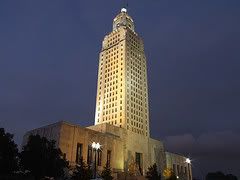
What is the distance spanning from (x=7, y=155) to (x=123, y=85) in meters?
67.2

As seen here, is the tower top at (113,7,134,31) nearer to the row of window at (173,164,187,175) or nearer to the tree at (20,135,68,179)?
the row of window at (173,164,187,175)

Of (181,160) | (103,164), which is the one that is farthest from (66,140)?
(181,160)

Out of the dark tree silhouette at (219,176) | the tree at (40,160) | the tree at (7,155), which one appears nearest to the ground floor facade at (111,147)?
the tree at (40,160)

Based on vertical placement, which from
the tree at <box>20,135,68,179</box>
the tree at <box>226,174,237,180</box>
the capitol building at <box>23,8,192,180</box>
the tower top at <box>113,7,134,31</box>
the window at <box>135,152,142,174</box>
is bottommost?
the tree at <box>226,174,237,180</box>

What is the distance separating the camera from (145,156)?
9662cm

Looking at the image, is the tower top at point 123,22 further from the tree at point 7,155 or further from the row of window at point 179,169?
the tree at point 7,155

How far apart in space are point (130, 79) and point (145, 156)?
99.5 ft

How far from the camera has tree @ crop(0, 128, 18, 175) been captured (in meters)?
38.9

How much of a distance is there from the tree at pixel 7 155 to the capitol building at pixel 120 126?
27009 millimetres

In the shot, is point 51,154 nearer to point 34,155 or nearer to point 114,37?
point 34,155

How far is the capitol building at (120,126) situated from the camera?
73.5 meters

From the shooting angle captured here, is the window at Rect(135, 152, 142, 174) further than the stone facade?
No

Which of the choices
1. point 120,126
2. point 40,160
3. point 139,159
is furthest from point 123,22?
point 40,160

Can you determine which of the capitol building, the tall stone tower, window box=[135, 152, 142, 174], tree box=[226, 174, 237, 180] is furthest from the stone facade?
tree box=[226, 174, 237, 180]
